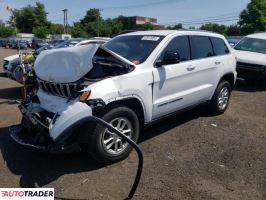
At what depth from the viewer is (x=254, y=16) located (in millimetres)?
46156

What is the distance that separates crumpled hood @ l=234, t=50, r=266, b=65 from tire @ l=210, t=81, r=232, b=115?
3.92 m

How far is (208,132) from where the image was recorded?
5.95 metres

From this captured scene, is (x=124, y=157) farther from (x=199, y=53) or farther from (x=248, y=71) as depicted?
(x=248, y=71)

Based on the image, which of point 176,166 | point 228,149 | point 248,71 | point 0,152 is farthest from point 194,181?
point 248,71

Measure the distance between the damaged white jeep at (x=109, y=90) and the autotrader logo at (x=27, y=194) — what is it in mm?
591

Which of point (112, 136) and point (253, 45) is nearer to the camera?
point (112, 136)

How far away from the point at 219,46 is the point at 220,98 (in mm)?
1091

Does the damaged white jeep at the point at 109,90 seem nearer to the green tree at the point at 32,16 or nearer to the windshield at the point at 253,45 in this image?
the windshield at the point at 253,45

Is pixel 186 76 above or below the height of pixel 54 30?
below

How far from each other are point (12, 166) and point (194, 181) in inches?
96.0

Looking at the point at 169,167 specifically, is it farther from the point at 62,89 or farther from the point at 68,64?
the point at 68,64

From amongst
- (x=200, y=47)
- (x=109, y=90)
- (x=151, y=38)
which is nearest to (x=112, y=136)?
(x=109, y=90)

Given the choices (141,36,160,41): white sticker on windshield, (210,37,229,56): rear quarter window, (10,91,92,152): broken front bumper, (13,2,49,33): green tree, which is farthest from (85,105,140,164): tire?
(13,2,49,33): green tree

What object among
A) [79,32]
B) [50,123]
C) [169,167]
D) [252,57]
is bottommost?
[169,167]
